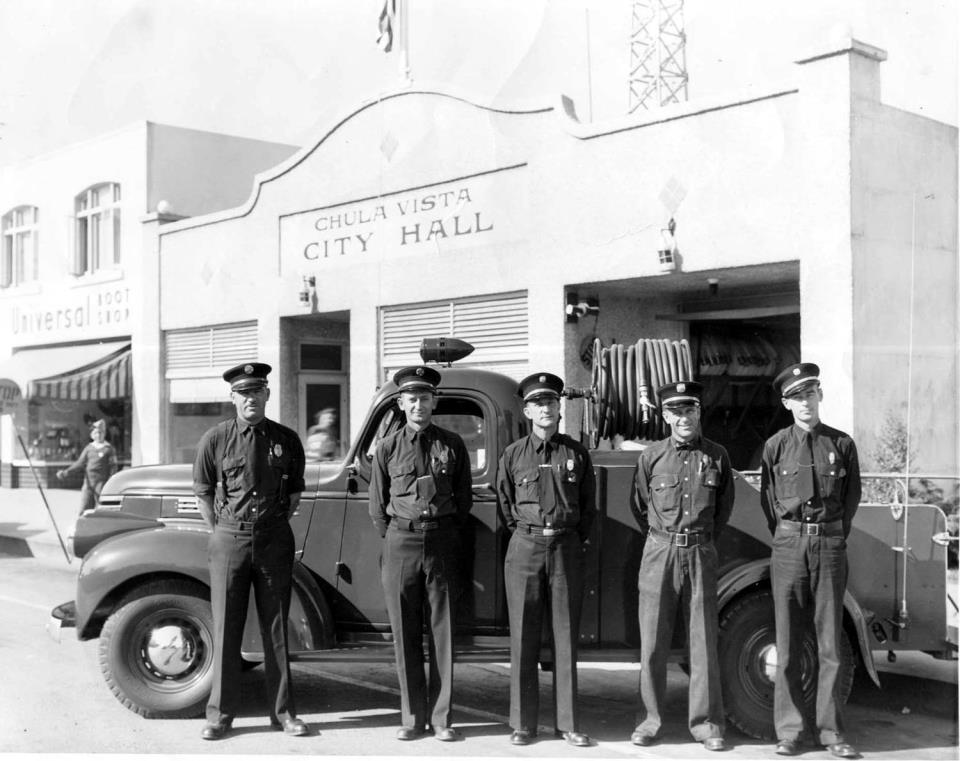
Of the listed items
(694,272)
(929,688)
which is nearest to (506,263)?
(694,272)

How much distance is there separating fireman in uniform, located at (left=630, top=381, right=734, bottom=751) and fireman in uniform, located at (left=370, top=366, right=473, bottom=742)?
3.25 feet

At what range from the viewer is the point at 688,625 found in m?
5.15

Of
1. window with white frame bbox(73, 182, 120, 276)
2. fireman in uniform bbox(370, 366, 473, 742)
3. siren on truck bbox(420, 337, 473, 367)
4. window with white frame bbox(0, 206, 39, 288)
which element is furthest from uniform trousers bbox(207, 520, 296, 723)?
window with white frame bbox(0, 206, 39, 288)

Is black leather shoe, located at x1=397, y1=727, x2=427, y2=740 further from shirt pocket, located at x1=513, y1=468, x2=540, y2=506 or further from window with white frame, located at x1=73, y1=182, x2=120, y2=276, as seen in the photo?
window with white frame, located at x1=73, y1=182, x2=120, y2=276

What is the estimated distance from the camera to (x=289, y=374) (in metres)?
14.8

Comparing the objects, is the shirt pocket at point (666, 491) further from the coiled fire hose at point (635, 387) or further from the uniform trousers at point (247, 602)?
the uniform trousers at point (247, 602)

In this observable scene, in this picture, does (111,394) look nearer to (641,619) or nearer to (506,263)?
(506,263)

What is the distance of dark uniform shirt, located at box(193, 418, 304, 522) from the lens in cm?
533

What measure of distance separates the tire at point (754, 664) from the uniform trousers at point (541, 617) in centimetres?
84

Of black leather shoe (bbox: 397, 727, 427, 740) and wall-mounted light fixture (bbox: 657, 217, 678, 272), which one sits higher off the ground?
wall-mounted light fixture (bbox: 657, 217, 678, 272)

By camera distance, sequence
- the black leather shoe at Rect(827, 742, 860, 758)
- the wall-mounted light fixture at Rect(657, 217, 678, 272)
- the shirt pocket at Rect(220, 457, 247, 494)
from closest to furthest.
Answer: the black leather shoe at Rect(827, 742, 860, 758) < the shirt pocket at Rect(220, 457, 247, 494) < the wall-mounted light fixture at Rect(657, 217, 678, 272)

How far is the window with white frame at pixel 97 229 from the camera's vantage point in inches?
672

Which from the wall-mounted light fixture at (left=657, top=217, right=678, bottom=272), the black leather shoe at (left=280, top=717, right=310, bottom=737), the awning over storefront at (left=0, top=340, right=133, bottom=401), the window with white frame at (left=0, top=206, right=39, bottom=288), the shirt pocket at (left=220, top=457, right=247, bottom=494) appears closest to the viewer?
the black leather shoe at (left=280, top=717, right=310, bottom=737)

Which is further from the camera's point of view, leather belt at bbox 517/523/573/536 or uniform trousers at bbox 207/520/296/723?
uniform trousers at bbox 207/520/296/723
